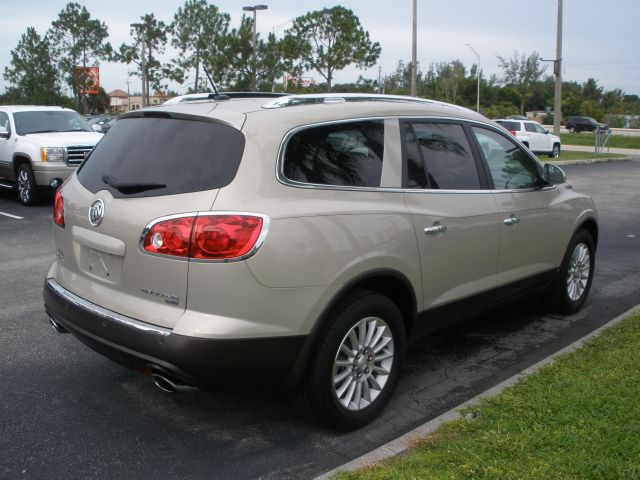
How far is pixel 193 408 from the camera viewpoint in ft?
13.5

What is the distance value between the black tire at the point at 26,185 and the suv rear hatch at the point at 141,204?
30.8 ft

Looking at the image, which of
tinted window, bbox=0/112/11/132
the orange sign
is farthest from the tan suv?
the orange sign

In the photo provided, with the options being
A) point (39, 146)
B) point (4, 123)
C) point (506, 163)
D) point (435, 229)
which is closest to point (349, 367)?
point (435, 229)

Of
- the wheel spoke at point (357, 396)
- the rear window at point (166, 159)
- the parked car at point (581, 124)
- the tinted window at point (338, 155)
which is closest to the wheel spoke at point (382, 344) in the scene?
the wheel spoke at point (357, 396)

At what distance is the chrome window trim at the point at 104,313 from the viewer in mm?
3262

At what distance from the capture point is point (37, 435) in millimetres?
3730

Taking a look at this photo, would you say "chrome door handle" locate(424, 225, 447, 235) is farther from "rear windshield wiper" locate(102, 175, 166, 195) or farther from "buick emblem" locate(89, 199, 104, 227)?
"buick emblem" locate(89, 199, 104, 227)

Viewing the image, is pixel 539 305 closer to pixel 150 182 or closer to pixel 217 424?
pixel 217 424

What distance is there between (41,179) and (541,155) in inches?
935

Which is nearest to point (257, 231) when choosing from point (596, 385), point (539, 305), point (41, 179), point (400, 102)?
point (400, 102)

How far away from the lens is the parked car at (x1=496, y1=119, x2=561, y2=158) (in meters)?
30.0

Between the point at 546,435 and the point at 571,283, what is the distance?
2.79 metres

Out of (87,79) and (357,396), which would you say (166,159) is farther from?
(87,79)

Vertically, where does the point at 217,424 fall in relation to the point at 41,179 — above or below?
below
